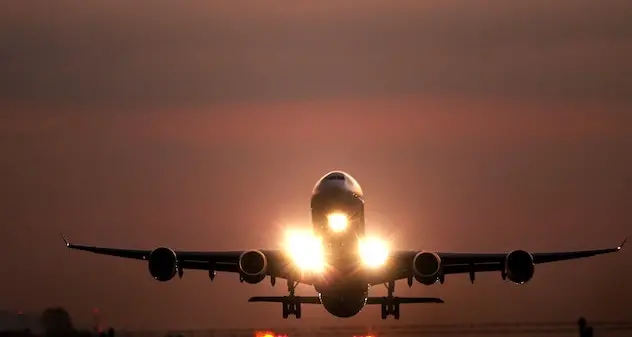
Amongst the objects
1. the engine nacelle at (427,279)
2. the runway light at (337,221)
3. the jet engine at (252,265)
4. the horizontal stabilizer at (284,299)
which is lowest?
the horizontal stabilizer at (284,299)

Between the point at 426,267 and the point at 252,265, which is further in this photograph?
the point at 426,267

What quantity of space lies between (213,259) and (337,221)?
39.8 ft

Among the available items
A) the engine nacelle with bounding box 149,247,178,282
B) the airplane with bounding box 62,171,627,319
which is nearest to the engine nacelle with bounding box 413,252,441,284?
the airplane with bounding box 62,171,627,319

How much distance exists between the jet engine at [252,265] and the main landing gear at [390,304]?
862 centimetres

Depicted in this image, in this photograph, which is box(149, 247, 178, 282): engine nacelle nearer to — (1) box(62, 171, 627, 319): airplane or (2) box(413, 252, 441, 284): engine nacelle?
(1) box(62, 171, 627, 319): airplane

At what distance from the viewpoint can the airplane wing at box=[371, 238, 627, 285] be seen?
8312cm

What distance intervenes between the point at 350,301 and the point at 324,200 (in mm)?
6650

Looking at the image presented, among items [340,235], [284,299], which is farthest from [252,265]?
[340,235]

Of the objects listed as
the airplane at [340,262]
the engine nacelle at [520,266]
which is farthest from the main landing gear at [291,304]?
the engine nacelle at [520,266]

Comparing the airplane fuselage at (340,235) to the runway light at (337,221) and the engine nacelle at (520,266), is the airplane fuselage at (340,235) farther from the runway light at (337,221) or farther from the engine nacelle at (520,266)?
the engine nacelle at (520,266)

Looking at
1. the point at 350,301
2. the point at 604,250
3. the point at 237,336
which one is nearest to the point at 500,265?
the point at 604,250

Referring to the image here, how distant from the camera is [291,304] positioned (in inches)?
3317

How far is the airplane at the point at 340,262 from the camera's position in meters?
77.4

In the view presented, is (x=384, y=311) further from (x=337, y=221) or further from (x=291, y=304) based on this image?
(x=337, y=221)
